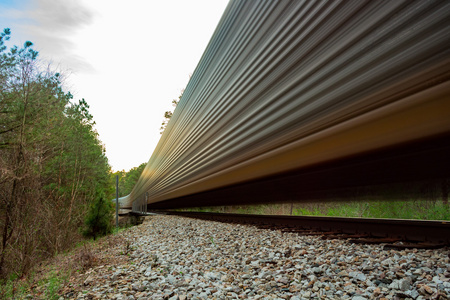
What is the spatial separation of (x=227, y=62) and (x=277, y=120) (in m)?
1.77

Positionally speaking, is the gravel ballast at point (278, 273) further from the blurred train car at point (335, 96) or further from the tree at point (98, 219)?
the tree at point (98, 219)

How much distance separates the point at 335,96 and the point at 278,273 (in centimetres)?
116

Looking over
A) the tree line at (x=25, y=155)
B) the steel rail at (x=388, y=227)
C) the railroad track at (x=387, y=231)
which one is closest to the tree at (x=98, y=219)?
the tree line at (x=25, y=155)

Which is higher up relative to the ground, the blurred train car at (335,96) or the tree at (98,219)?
the blurred train car at (335,96)

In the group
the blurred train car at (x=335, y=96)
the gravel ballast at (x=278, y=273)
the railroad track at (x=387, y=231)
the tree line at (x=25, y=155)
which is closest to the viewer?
the blurred train car at (x=335, y=96)

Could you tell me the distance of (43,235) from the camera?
730 centimetres

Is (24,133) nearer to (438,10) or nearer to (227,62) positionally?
(227,62)

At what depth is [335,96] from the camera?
161cm

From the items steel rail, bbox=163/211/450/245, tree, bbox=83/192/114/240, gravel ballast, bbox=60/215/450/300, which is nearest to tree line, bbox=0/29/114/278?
tree, bbox=83/192/114/240

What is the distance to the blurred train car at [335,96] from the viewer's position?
118cm

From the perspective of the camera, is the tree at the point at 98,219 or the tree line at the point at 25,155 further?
the tree at the point at 98,219

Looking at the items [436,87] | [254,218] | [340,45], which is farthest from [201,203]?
[436,87]

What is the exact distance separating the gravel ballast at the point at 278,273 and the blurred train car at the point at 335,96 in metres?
0.48

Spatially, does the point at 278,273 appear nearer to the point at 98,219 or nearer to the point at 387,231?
the point at 387,231
